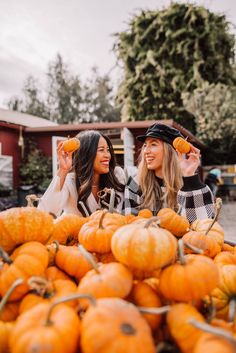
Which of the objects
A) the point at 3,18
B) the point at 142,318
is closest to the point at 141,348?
the point at 142,318

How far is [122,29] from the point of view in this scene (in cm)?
2373

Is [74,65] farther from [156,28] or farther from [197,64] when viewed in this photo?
[197,64]

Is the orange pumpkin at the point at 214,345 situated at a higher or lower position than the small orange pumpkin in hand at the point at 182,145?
lower

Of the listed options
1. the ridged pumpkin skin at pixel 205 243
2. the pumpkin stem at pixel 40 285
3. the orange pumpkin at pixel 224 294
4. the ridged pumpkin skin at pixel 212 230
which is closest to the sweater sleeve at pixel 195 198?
the ridged pumpkin skin at pixel 212 230

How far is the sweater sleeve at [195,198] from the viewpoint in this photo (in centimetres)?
281

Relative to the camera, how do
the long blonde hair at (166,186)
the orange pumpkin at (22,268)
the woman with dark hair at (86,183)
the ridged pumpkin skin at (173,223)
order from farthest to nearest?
the woman with dark hair at (86,183) < the long blonde hair at (166,186) < the ridged pumpkin skin at (173,223) < the orange pumpkin at (22,268)

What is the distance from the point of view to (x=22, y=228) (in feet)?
4.95

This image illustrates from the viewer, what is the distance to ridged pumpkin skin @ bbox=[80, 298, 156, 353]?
3.00 feet

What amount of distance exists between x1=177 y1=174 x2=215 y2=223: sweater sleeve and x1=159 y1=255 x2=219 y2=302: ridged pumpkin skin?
5.16ft

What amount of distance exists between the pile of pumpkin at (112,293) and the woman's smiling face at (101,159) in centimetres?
183

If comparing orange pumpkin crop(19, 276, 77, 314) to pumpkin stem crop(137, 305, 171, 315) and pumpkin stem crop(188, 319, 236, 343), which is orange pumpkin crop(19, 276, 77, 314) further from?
pumpkin stem crop(188, 319, 236, 343)

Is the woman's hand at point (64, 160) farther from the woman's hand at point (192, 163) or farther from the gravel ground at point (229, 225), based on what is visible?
the gravel ground at point (229, 225)

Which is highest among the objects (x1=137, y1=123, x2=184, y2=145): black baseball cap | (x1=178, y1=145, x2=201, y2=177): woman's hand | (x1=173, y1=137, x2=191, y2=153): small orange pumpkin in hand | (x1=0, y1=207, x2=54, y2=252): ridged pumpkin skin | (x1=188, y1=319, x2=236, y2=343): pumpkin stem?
(x1=137, y1=123, x2=184, y2=145): black baseball cap

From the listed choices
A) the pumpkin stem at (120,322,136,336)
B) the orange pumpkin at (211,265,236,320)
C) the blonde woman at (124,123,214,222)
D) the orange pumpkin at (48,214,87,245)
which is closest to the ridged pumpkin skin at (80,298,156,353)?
the pumpkin stem at (120,322,136,336)
